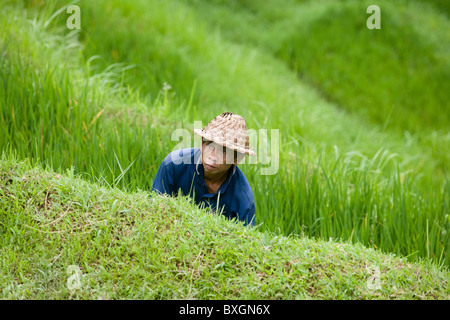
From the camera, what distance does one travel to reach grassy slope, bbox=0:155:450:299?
2.13 metres

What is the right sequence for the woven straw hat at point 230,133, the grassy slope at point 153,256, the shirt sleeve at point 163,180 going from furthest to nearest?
the shirt sleeve at point 163,180 → the woven straw hat at point 230,133 → the grassy slope at point 153,256

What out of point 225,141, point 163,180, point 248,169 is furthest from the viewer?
point 248,169

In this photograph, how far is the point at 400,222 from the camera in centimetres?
344

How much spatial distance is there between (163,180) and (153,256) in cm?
59

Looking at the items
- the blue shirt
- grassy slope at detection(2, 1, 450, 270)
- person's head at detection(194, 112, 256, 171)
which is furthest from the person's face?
grassy slope at detection(2, 1, 450, 270)

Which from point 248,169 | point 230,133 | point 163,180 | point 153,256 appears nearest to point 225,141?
point 230,133

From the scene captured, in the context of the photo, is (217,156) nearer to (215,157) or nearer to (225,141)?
(215,157)

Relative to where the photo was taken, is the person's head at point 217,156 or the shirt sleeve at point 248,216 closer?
the person's head at point 217,156

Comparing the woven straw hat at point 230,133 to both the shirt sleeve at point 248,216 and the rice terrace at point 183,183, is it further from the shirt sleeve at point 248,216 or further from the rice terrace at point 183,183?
the shirt sleeve at point 248,216

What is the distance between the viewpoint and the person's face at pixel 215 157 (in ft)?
7.85

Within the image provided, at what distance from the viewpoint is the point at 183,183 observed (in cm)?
272

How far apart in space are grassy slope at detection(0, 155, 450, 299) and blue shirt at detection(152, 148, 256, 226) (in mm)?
192

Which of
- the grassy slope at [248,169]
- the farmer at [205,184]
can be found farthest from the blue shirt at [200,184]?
the grassy slope at [248,169]

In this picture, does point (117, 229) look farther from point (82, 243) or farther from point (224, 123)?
point (224, 123)
